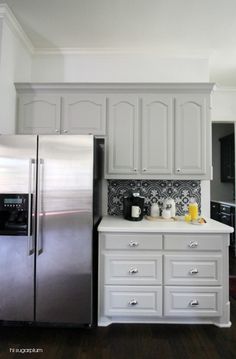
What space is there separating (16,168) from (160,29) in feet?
6.69

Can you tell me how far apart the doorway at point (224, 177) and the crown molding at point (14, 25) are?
3.54 meters

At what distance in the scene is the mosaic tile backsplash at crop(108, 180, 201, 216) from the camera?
2.63 metres

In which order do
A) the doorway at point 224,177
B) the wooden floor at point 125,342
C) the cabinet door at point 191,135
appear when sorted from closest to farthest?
the wooden floor at point 125,342
the cabinet door at point 191,135
the doorway at point 224,177

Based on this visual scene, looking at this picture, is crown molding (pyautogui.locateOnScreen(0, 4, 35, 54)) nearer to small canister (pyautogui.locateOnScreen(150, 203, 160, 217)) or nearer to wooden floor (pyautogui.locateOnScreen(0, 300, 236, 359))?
small canister (pyautogui.locateOnScreen(150, 203, 160, 217))

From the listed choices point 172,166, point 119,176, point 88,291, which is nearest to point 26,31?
point 119,176

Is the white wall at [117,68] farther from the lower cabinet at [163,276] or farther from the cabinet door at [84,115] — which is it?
the lower cabinet at [163,276]

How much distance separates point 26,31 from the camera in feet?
7.82

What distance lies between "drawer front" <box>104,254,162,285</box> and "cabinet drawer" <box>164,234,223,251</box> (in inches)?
6.5

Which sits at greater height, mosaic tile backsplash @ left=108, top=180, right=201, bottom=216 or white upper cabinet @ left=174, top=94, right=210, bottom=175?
white upper cabinet @ left=174, top=94, right=210, bottom=175

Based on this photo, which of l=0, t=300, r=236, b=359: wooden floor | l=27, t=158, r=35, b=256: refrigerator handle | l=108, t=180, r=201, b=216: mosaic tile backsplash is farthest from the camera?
l=108, t=180, r=201, b=216: mosaic tile backsplash

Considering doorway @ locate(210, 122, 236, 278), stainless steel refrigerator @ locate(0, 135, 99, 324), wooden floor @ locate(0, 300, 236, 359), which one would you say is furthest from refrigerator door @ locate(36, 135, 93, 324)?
doorway @ locate(210, 122, 236, 278)

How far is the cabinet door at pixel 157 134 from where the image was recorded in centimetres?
234

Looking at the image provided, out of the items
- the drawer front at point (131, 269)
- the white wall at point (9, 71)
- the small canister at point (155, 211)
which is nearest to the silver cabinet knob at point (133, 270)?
the drawer front at point (131, 269)

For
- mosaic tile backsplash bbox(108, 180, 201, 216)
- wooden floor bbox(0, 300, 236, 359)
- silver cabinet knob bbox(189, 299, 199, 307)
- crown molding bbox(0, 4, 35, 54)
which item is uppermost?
crown molding bbox(0, 4, 35, 54)
